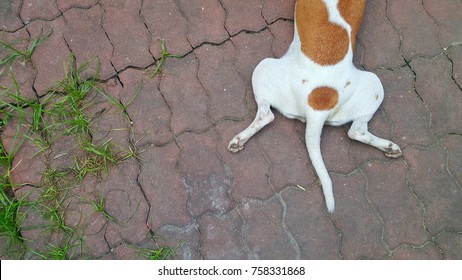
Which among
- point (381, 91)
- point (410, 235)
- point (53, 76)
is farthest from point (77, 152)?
point (410, 235)

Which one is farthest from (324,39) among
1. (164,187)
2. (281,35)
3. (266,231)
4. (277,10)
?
(164,187)

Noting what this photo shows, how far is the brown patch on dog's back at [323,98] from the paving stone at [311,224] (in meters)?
0.59

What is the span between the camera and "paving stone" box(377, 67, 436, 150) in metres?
3.27

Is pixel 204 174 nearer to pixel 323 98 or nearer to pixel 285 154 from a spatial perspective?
pixel 285 154

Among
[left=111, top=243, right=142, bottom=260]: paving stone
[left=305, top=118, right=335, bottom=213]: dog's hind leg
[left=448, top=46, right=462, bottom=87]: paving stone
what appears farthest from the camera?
[left=448, top=46, right=462, bottom=87]: paving stone

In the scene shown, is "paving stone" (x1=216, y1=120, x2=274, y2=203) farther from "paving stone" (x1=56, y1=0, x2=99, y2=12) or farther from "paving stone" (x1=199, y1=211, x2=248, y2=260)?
"paving stone" (x1=56, y1=0, x2=99, y2=12)

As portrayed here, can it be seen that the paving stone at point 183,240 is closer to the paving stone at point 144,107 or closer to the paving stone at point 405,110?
the paving stone at point 144,107

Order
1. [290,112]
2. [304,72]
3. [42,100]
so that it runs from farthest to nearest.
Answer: [42,100], [290,112], [304,72]

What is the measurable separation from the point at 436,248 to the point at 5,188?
2.90m

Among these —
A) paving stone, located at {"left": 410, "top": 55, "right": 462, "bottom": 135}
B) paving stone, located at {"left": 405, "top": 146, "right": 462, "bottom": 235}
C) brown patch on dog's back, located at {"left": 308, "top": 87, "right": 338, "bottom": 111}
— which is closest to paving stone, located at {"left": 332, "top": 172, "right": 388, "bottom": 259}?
paving stone, located at {"left": 405, "top": 146, "right": 462, "bottom": 235}

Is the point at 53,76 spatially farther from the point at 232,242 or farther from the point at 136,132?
the point at 232,242

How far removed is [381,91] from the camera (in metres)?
3.12

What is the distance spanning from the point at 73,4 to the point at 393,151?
2.47 metres

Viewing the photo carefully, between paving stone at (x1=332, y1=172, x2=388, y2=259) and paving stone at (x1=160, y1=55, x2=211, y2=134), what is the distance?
1.01 metres
